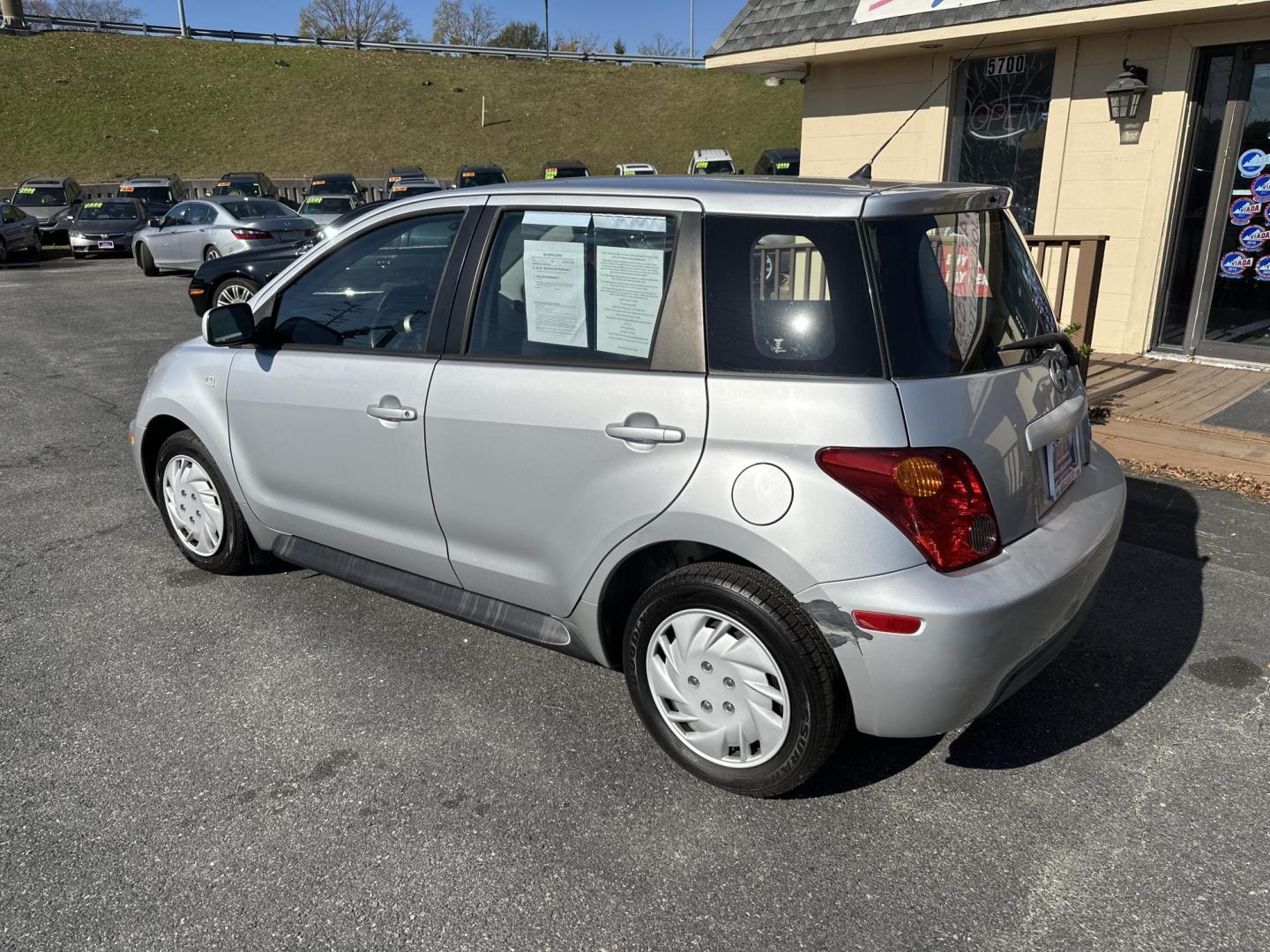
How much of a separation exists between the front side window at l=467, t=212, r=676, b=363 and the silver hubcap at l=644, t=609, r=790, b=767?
835 mm

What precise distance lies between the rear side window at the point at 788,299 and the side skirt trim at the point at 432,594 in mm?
1087

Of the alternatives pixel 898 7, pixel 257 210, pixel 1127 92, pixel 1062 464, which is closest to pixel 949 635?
pixel 1062 464

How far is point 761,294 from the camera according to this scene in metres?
2.74

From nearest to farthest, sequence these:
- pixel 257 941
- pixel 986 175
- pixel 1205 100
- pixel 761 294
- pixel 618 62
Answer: pixel 257 941 → pixel 761 294 → pixel 1205 100 → pixel 986 175 → pixel 618 62

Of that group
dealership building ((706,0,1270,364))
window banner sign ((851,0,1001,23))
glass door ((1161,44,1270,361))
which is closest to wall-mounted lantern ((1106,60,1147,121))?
dealership building ((706,0,1270,364))

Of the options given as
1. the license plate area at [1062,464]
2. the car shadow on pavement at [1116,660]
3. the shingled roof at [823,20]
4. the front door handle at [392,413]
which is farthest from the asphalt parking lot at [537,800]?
the shingled roof at [823,20]

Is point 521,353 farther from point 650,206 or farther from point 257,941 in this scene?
point 257,941

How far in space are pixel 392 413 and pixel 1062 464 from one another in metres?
2.24

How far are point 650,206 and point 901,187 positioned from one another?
0.74 m

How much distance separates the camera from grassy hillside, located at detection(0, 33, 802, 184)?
46.8 metres

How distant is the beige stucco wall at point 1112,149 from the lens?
8.14 meters

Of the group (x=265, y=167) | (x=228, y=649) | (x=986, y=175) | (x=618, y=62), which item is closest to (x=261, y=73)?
(x=265, y=167)

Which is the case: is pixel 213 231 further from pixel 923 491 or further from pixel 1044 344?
pixel 923 491

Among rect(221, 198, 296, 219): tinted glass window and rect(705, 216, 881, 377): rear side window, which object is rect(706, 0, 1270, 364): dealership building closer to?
rect(705, 216, 881, 377): rear side window
